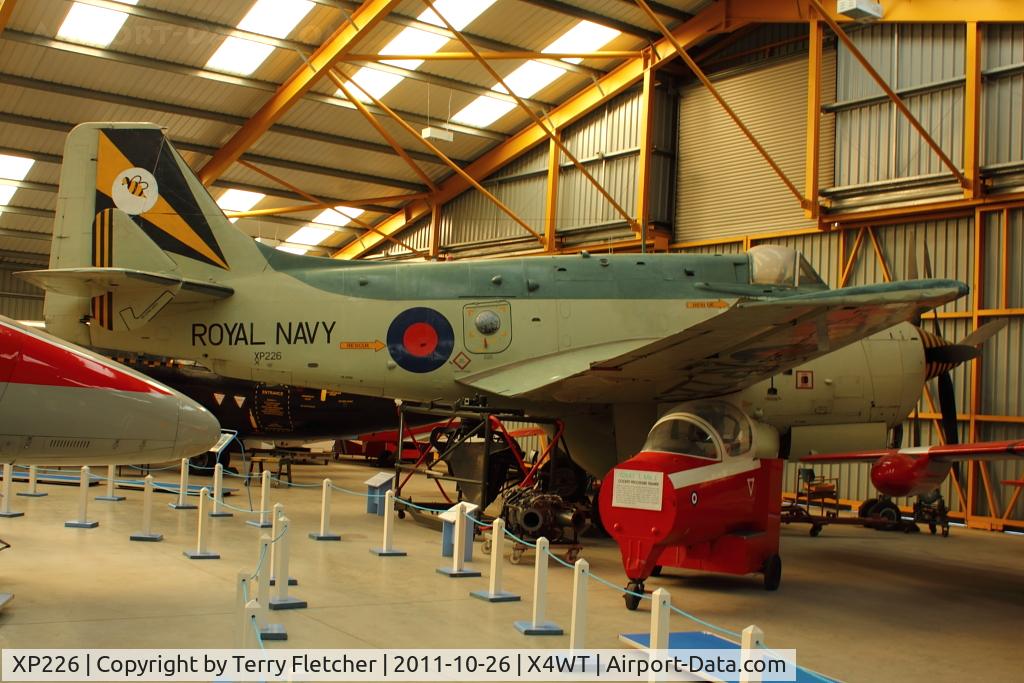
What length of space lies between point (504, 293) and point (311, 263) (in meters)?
2.72

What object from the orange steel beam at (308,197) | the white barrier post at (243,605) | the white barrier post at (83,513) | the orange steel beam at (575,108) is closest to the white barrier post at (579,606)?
the white barrier post at (243,605)

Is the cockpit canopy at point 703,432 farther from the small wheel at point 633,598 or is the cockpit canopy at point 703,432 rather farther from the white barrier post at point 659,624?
the white barrier post at point 659,624

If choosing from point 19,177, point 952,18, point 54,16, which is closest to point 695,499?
point 952,18

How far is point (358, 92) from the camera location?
874 inches

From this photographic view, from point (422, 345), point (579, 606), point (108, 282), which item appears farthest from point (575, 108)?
point (579, 606)

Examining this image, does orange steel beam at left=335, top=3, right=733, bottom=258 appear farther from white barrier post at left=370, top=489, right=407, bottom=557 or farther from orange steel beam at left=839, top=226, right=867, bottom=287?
white barrier post at left=370, top=489, right=407, bottom=557

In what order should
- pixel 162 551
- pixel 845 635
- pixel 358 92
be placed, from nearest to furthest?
pixel 845 635, pixel 162 551, pixel 358 92

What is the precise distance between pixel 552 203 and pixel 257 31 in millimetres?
9082

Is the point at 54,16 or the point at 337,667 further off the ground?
the point at 54,16

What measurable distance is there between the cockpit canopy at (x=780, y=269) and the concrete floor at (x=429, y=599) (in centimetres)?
362

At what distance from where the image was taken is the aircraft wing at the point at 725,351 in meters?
7.71

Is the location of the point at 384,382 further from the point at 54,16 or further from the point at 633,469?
the point at 54,16

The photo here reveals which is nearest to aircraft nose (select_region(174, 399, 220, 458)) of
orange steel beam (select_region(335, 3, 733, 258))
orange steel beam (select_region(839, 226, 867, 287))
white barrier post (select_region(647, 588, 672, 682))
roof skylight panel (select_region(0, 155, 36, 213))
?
white barrier post (select_region(647, 588, 672, 682))

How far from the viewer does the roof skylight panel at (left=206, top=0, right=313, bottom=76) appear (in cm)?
1788
